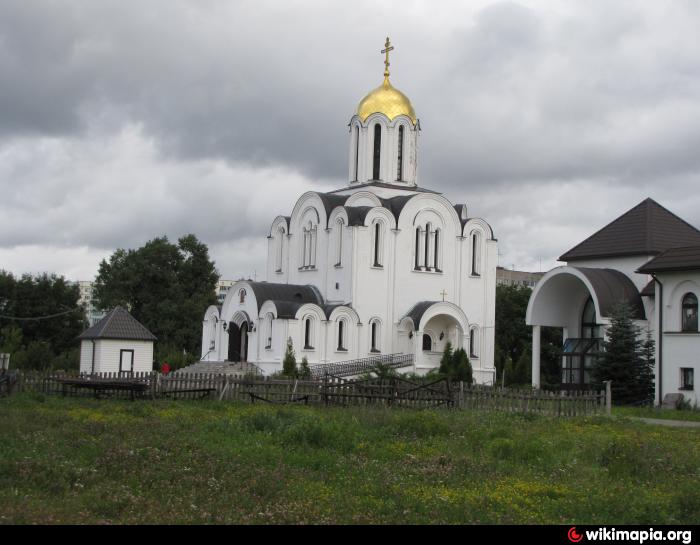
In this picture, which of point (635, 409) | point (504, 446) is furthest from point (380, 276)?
point (504, 446)

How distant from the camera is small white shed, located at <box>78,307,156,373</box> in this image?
123 ft

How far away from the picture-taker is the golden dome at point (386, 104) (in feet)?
160

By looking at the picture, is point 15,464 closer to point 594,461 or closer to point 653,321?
point 594,461

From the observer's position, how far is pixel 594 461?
48.3 feet

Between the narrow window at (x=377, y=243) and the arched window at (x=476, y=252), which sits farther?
the arched window at (x=476, y=252)

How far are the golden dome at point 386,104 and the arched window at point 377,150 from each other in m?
0.78

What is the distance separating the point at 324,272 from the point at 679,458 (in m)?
32.7

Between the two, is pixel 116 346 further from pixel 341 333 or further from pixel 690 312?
pixel 690 312

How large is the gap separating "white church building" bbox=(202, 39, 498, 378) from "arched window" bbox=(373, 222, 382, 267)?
0.05 metres

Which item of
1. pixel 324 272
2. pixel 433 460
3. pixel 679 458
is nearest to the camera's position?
pixel 433 460

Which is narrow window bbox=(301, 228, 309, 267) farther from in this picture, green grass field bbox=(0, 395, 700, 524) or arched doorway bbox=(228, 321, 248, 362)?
green grass field bbox=(0, 395, 700, 524)

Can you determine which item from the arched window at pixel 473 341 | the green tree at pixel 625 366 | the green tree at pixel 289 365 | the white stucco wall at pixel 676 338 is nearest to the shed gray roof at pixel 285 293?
the green tree at pixel 289 365

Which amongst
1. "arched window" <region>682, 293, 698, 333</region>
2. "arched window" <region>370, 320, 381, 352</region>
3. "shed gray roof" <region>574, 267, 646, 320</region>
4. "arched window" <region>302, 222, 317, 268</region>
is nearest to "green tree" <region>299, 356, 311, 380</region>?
"arched window" <region>370, 320, 381, 352</region>
